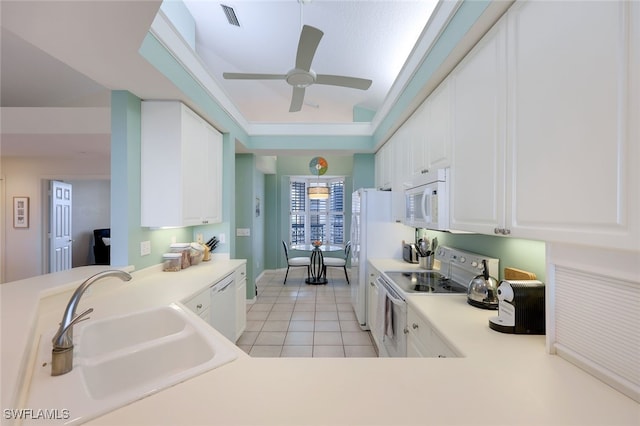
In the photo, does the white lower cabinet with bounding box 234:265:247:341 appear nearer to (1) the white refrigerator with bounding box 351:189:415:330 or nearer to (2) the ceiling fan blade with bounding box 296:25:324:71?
(1) the white refrigerator with bounding box 351:189:415:330

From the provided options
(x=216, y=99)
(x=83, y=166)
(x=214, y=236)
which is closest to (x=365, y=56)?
(x=216, y=99)

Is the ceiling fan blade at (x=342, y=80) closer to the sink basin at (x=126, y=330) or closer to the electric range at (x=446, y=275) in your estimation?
the electric range at (x=446, y=275)

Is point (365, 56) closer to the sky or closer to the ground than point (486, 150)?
closer to the sky

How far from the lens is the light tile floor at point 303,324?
119 inches

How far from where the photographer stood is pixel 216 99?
297 centimetres

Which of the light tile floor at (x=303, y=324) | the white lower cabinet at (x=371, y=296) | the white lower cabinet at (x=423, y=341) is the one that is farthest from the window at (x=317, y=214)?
the white lower cabinet at (x=423, y=341)

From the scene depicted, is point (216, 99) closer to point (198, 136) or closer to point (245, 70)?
point (198, 136)

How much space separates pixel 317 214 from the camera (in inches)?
288

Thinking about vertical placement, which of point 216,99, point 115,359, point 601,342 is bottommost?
point 115,359

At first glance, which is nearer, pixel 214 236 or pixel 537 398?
pixel 537 398

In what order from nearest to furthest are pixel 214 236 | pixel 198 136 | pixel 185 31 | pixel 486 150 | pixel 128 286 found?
pixel 486 150 < pixel 128 286 < pixel 198 136 < pixel 185 31 < pixel 214 236

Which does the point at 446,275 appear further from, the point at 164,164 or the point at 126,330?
the point at 164,164

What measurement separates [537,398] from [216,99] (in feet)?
10.8

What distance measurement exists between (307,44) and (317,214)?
5367 mm
